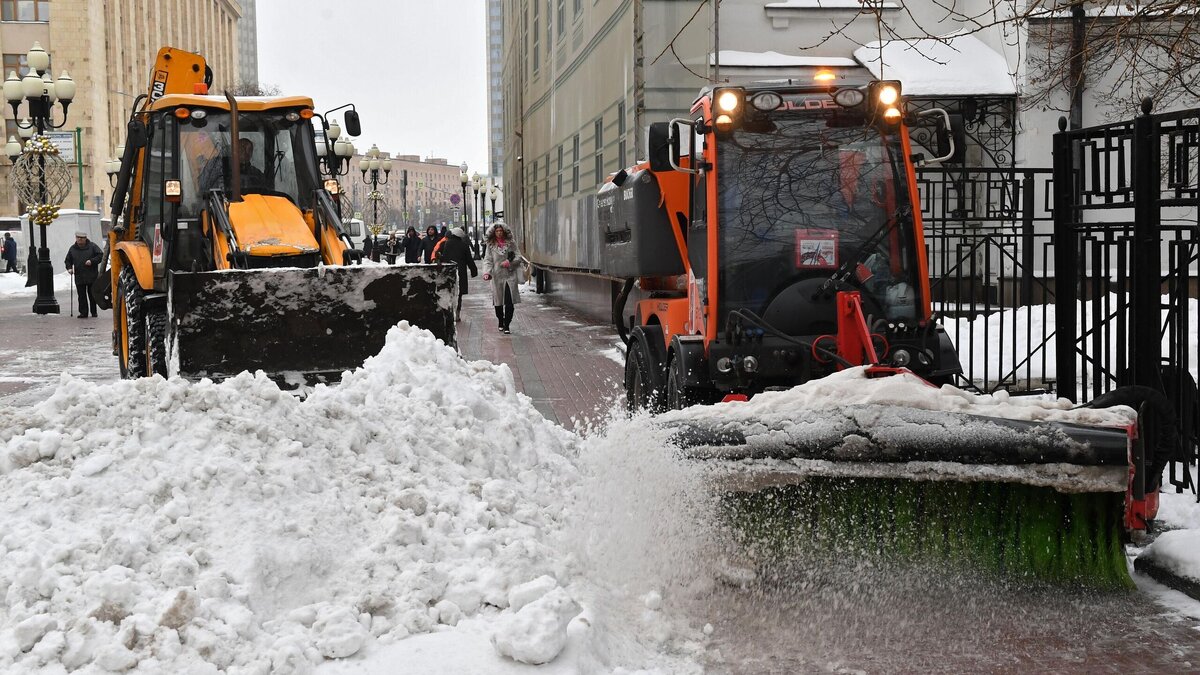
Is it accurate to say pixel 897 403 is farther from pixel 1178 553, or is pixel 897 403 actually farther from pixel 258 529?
pixel 258 529

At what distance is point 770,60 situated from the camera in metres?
19.8

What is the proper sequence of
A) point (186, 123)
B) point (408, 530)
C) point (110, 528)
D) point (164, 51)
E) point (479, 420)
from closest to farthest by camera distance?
1. point (110, 528)
2. point (408, 530)
3. point (479, 420)
4. point (186, 123)
5. point (164, 51)

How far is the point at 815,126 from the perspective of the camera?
7.63m

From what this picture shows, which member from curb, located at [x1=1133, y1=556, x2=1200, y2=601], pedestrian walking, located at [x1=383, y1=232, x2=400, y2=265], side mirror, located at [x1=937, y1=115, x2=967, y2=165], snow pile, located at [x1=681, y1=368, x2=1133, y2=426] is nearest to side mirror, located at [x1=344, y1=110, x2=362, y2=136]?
side mirror, located at [x1=937, y1=115, x2=967, y2=165]

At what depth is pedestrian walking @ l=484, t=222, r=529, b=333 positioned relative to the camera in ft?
61.8

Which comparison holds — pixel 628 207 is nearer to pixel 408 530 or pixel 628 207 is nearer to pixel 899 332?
pixel 899 332

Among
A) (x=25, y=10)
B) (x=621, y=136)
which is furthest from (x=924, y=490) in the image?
(x=25, y=10)

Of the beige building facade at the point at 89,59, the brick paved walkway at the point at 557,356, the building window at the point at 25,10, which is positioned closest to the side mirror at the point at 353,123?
the brick paved walkway at the point at 557,356

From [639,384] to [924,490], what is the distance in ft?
12.4

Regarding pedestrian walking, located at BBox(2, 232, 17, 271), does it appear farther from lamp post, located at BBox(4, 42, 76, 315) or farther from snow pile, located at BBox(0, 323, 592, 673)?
snow pile, located at BBox(0, 323, 592, 673)

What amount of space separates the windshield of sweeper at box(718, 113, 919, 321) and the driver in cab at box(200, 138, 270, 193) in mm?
5625

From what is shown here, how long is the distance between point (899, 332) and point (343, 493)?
3.59 m

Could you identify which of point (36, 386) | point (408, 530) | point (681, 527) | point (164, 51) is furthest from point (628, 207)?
point (36, 386)

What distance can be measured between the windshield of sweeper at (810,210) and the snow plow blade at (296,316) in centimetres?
337
